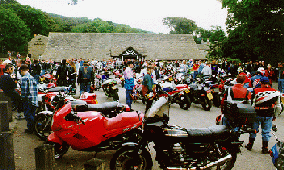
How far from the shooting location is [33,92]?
6.88 m

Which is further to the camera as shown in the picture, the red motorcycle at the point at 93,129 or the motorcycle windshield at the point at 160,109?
the red motorcycle at the point at 93,129

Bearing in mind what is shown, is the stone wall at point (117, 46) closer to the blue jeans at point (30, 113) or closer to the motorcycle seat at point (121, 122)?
the blue jeans at point (30, 113)

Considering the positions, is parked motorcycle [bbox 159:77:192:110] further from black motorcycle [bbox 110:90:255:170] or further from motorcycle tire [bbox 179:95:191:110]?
black motorcycle [bbox 110:90:255:170]

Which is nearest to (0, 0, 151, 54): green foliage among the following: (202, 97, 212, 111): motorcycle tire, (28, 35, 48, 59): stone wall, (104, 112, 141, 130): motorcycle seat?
(28, 35, 48, 59): stone wall

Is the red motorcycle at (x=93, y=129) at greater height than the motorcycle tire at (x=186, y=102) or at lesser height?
greater

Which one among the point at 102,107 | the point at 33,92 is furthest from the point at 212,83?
the point at 33,92

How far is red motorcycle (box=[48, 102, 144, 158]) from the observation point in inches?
184

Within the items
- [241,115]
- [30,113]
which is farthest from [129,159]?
[30,113]

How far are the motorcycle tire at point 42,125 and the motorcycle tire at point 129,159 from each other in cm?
311

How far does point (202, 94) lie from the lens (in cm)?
1056

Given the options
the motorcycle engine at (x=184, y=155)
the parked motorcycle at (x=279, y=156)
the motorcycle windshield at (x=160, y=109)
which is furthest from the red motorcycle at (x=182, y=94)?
the parked motorcycle at (x=279, y=156)

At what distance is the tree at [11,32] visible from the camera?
5847 cm

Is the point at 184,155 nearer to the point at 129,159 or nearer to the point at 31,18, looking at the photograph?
the point at 129,159

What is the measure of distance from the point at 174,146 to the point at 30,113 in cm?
461
